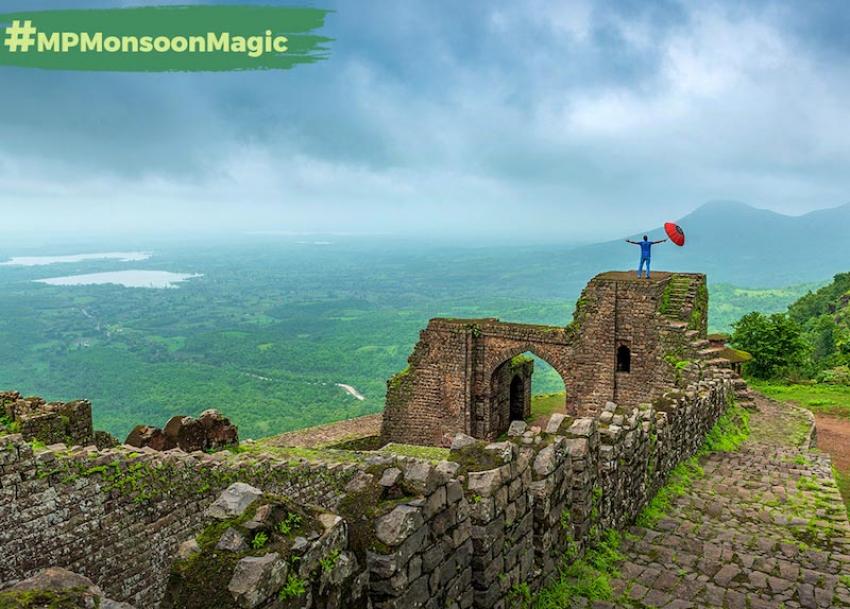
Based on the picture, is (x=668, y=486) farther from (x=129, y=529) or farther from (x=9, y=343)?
(x=9, y=343)

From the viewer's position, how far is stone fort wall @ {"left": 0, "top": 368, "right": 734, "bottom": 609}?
4.54 meters

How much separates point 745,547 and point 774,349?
2048 cm

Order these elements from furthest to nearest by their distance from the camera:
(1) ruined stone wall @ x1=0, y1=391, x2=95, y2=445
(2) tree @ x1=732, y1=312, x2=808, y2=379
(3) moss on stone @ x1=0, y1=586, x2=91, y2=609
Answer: (2) tree @ x1=732, y1=312, x2=808, y2=379 < (1) ruined stone wall @ x1=0, y1=391, x2=95, y2=445 < (3) moss on stone @ x1=0, y1=586, x2=91, y2=609

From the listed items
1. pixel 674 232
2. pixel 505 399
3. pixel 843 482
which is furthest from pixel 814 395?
pixel 505 399

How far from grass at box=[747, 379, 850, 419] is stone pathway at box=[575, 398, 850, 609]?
10684mm

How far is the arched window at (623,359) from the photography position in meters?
22.7

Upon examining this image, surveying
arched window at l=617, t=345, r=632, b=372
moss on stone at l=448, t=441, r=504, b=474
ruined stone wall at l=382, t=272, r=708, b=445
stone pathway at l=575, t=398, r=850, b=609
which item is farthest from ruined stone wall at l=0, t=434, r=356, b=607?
arched window at l=617, t=345, r=632, b=372

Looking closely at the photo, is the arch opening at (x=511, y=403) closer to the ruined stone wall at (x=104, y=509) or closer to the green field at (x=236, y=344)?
the ruined stone wall at (x=104, y=509)

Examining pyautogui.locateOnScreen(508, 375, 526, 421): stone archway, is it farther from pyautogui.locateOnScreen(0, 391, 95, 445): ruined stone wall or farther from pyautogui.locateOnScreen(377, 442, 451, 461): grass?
pyautogui.locateOnScreen(0, 391, 95, 445): ruined stone wall

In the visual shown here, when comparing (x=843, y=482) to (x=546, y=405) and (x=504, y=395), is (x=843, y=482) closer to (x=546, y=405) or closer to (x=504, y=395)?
(x=504, y=395)

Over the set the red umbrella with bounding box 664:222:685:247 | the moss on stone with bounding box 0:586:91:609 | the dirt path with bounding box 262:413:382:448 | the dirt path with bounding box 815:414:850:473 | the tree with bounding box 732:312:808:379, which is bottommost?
the dirt path with bounding box 262:413:382:448

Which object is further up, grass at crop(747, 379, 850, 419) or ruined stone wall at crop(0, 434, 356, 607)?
ruined stone wall at crop(0, 434, 356, 607)

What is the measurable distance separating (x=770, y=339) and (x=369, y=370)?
61.4 metres

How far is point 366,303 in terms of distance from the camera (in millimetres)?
159375
